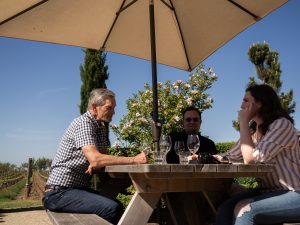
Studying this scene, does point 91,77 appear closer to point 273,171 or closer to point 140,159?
point 140,159

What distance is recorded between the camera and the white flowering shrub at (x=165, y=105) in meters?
9.45

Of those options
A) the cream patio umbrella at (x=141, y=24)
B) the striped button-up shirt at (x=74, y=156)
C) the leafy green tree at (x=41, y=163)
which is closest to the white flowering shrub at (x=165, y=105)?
the cream patio umbrella at (x=141, y=24)

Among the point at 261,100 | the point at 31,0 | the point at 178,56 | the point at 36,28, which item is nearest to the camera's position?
the point at 261,100

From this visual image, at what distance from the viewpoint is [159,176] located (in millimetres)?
2016

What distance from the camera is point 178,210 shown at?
3127 mm

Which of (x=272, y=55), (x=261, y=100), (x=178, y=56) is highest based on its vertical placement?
(x=272, y=55)

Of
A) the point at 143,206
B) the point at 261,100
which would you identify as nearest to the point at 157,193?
the point at 143,206

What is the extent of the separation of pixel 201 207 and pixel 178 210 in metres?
0.22

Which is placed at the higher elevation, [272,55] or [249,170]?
[272,55]

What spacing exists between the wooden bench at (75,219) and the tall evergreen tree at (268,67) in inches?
673

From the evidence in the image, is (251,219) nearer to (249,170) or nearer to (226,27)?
(249,170)

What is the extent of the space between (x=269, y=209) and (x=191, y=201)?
78 centimetres

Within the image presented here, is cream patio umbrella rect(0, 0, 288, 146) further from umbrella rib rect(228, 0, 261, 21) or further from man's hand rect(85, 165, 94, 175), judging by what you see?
man's hand rect(85, 165, 94, 175)

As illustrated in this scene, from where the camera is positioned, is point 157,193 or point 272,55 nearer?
point 157,193
